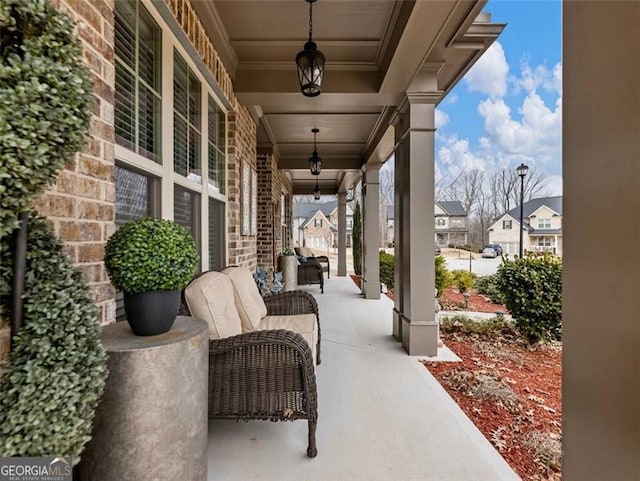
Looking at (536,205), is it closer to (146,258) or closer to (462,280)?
(462,280)

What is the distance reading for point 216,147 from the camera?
357 cm

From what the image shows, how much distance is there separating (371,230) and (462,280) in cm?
214

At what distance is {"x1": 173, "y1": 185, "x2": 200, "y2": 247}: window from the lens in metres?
2.59

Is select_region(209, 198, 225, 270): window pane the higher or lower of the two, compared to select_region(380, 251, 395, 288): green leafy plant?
higher

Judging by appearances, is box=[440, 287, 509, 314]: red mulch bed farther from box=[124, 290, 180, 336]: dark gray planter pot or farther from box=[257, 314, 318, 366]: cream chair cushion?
box=[124, 290, 180, 336]: dark gray planter pot

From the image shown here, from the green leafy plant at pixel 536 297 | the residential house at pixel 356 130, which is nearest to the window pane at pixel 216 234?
the residential house at pixel 356 130

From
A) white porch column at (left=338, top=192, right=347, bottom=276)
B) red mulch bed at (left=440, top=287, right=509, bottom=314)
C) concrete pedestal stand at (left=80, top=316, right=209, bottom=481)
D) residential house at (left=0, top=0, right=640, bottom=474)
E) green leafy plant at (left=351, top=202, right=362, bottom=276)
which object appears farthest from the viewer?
white porch column at (left=338, top=192, right=347, bottom=276)

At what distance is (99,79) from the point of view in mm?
1461

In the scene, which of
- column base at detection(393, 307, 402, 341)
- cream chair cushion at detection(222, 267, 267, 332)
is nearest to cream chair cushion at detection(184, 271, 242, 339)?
cream chair cushion at detection(222, 267, 267, 332)

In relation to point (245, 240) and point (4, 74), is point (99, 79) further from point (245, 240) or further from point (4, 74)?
point (245, 240)

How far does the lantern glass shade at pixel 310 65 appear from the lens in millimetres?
2689

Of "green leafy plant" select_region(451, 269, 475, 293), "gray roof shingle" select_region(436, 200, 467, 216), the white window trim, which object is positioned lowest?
"green leafy plant" select_region(451, 269, 475, 293)

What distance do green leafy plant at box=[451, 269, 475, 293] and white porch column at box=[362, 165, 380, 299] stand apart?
163 cm

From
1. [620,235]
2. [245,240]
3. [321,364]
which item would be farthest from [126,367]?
[245,240]
